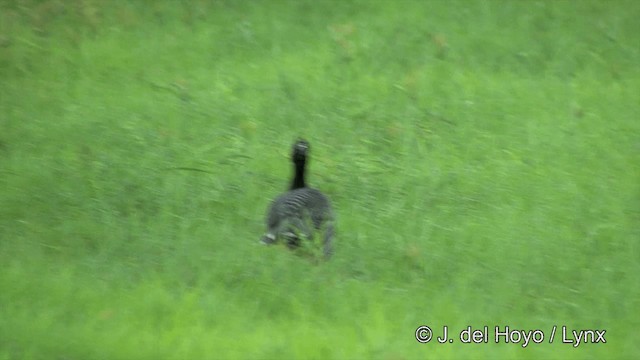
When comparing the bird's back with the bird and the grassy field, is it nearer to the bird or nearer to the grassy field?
the bird

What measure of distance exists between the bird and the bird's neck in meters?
0.28

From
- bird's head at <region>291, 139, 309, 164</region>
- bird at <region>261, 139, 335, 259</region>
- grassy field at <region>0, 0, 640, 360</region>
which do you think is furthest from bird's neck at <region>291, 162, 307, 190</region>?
grassy field at <region>0, 0, 640, 360</region>

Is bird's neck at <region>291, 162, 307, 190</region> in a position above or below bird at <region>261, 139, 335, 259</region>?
above

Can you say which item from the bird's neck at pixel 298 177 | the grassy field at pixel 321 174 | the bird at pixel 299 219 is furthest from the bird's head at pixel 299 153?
the grassy field at pixel 321 174

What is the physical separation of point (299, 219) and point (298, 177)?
0.72m

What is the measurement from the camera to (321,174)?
11258 millimetres

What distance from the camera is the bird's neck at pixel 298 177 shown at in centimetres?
965

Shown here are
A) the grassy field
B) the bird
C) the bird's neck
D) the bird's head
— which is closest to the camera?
the grassy field

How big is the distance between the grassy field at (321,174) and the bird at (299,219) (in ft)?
0.45

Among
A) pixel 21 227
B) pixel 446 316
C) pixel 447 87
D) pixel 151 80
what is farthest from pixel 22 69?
pixel 446 316

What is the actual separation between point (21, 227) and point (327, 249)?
8.53 feet

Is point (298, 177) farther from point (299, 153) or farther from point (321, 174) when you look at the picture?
point (321, 174)

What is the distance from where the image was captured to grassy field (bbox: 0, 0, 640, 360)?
8211 mm

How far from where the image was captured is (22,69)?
1320 cm
